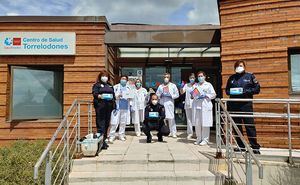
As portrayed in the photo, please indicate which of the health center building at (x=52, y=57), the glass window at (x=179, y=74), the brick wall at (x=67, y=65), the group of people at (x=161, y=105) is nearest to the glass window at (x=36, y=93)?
the health center building at (x=52, y=57)

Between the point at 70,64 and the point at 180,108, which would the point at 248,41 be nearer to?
the point at 180,108

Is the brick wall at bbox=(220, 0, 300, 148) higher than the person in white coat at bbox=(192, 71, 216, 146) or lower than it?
higher

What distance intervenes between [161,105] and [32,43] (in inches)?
163

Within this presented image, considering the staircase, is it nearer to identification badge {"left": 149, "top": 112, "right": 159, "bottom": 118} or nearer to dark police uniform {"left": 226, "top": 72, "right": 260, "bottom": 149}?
dark police uniform {"left": 226, "top": 72, "right": 260, "bottom": 149}

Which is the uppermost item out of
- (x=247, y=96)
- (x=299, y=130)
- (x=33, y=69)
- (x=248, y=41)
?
(x=248, y=41)

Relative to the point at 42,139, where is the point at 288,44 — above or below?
above

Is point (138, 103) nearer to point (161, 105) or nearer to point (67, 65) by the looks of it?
point (161, 105)

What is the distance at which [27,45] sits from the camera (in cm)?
850

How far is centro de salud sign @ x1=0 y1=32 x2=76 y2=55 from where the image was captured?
8484 millimetres

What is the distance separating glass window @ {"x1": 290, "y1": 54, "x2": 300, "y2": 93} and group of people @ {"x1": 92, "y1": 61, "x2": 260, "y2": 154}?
6.22ft

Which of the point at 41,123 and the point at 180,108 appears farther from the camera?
the point at 180,108

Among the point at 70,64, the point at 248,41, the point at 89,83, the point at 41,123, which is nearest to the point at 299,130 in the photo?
the point at 248,41

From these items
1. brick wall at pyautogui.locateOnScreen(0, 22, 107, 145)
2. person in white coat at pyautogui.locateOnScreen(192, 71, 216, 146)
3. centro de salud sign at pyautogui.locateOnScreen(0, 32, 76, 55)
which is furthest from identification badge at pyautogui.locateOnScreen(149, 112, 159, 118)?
centro de salud sign at pyautogui.locateOnScreen(0, 32, 76, 55)

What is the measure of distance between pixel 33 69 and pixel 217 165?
599 centimetres
